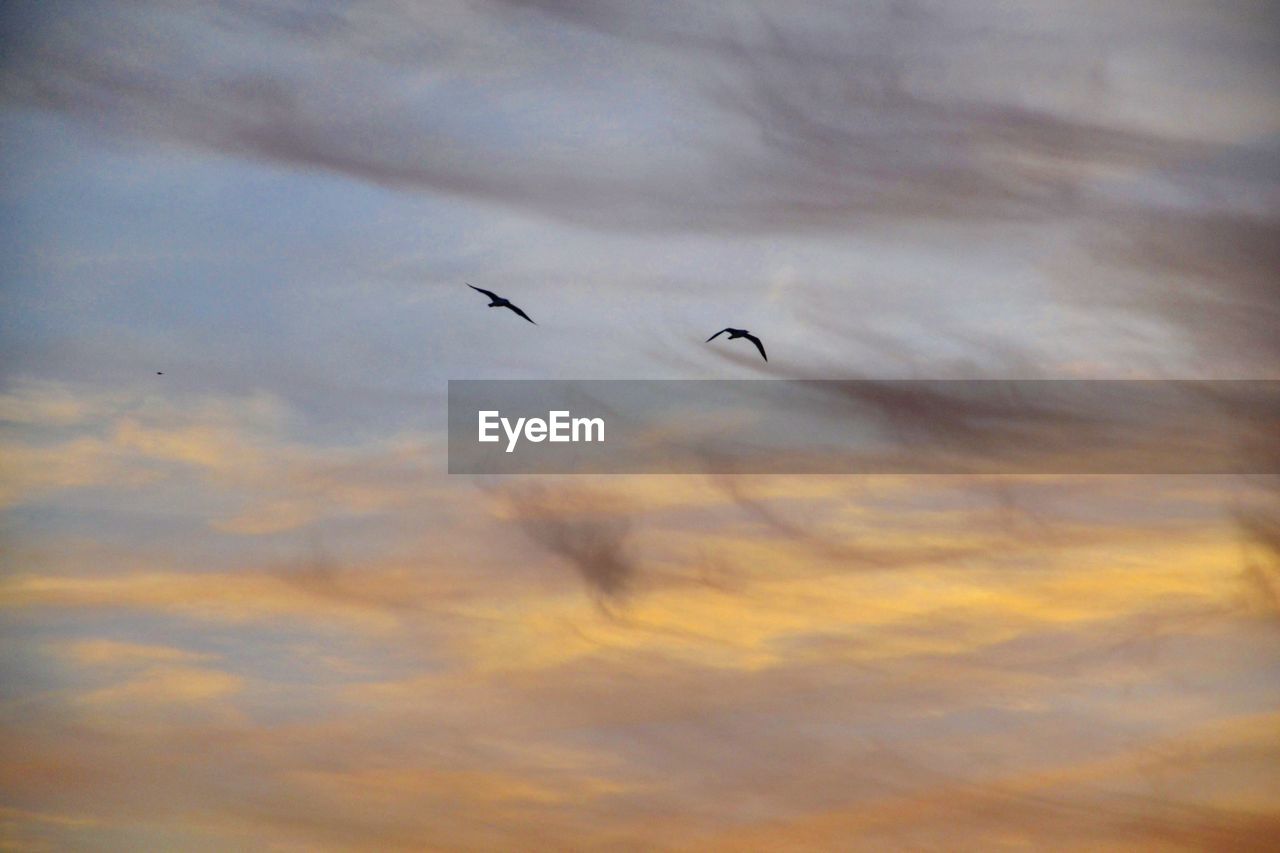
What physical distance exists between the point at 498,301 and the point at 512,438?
13.0 metres

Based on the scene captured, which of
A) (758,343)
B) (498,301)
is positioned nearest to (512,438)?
(498,301)

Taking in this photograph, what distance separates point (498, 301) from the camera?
116 m

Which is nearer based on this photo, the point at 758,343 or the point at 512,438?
the point at 512,438

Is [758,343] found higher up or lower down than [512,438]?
higher up

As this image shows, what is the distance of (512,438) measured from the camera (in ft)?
352

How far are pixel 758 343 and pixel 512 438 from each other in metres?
24.3

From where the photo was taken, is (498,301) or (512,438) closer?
(512,438)

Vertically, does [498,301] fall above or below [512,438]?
above

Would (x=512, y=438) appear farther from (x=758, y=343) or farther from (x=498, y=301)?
(x=758, y=343)

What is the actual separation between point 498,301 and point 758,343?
20624 millimetres
